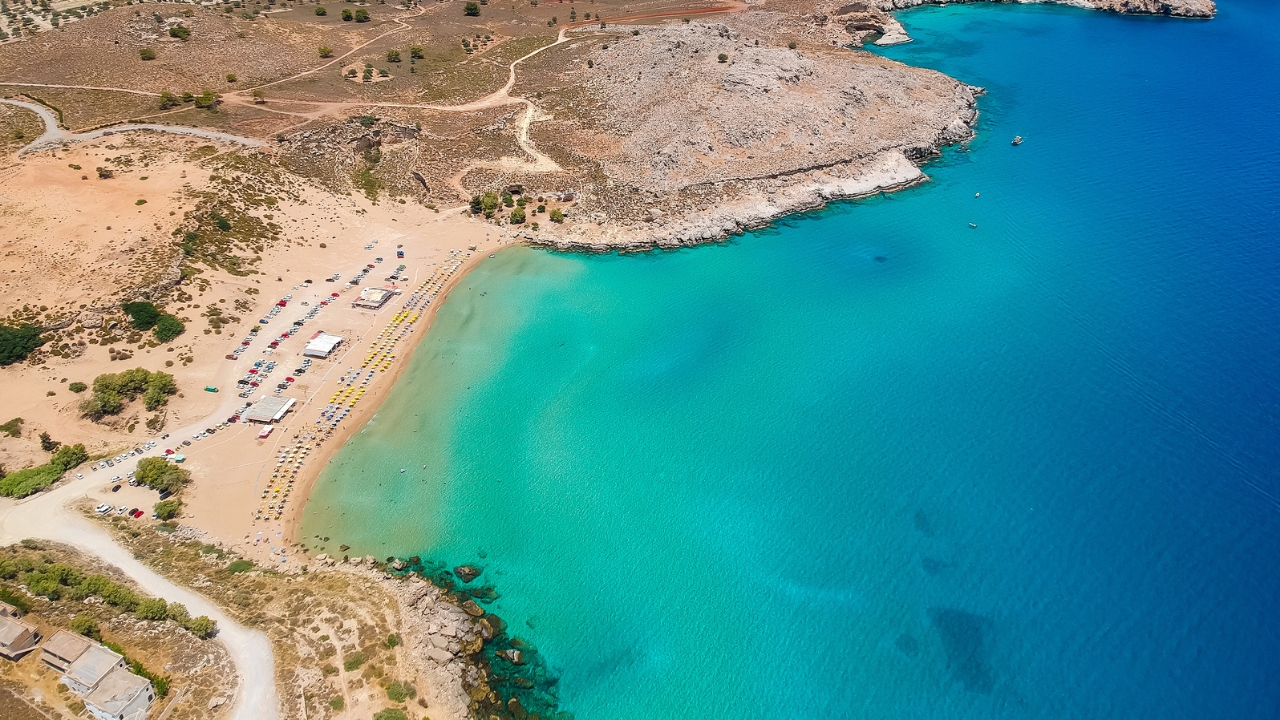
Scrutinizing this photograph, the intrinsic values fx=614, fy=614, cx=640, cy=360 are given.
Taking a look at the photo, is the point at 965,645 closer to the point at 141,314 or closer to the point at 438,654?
the point at 438,654

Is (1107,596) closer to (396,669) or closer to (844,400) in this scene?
(844,400)

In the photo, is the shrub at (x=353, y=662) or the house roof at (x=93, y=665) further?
the shrub at (x=353, y=662)

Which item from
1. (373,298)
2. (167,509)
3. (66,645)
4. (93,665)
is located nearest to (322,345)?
(373,298)

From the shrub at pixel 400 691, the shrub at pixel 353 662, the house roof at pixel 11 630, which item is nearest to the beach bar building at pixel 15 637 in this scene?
the house roof at pixel 11 630

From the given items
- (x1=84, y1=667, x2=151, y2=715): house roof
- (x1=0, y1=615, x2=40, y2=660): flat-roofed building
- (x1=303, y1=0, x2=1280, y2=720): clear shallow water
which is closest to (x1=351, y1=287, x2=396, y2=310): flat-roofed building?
(x1=303, y1=0, x2=1280, y2=720): clear shallow water

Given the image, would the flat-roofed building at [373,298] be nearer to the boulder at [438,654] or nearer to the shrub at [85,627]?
the shrub at [85,627]

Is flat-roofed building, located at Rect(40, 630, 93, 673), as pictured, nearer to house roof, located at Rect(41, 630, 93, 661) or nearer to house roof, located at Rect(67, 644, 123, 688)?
house roof, located at Rect(41, 630, 93, 661)
